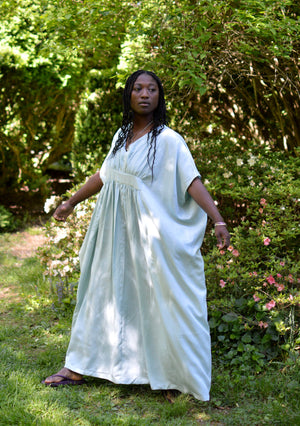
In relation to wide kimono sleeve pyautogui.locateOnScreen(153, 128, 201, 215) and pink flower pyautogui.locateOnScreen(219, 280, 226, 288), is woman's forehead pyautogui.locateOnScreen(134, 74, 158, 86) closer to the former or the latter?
wide kimono sleeve pyautogui.locateOnScreen(153, 128, 201, 215)

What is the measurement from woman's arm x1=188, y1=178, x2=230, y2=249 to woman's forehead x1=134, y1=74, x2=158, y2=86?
0.61 meters

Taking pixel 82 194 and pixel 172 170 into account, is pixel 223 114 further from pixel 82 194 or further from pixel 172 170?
pixel 172 170

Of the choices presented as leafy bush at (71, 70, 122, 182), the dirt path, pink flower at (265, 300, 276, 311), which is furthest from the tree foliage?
pink flower at (265, 300, 276, 311)

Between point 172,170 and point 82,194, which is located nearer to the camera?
point 172,170

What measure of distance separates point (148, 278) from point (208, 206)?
21.1 inches

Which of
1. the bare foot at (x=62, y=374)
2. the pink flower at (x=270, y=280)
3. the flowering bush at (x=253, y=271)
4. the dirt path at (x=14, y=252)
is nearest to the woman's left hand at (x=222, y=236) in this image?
the flowering bush at (x=253, y=271)

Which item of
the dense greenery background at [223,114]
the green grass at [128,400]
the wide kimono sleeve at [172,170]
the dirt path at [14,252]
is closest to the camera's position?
the green grass at [128,400]

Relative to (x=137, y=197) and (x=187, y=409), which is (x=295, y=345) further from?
(x=137, y=197)

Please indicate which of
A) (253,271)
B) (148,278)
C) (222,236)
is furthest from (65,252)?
(222,236)

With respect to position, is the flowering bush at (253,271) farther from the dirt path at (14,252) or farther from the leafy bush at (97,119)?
the leafy bush at (97,119)

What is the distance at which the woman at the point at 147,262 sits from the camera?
9.21 feet

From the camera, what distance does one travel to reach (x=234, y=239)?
3.80 meters

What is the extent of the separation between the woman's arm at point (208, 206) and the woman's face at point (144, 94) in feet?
1.64

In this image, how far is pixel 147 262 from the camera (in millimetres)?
2891
